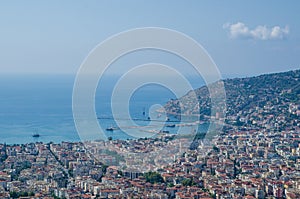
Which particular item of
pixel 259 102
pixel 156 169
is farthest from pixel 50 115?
pixel 156 169

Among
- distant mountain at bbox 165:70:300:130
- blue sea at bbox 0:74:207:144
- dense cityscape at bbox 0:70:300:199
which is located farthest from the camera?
blue sea at bbox 0:74:207:144

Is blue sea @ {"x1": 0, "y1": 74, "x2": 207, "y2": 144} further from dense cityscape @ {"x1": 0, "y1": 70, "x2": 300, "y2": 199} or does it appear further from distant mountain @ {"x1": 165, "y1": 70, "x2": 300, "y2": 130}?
dense cityscape @ {"x1": 0, "y1": 70, "x2": 300, "y2": 199}

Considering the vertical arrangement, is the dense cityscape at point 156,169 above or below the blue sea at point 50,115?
below

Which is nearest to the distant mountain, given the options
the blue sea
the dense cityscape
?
the blue sea

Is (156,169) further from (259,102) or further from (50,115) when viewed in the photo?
(50,115)

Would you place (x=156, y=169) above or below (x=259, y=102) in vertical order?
below

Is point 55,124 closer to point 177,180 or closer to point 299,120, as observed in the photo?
point 299,120

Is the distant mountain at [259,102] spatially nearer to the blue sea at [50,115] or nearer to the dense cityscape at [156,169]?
the blue sea at [50,115]

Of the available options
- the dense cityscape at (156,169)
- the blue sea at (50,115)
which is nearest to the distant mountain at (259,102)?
the blue sea at (50,115)

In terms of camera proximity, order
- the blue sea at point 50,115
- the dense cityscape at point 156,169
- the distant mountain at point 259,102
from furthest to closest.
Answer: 1. the blue sea at point 50,115
2. the distant mountain at point 259,102
3. the dense cityscape at point 156,169
